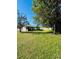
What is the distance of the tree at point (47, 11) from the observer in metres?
1.55

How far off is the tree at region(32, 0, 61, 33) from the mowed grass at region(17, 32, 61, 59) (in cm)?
12

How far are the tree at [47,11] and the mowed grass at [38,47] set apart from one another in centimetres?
12

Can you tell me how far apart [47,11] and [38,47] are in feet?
1.14

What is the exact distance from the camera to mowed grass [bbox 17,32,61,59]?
1535 millimetres

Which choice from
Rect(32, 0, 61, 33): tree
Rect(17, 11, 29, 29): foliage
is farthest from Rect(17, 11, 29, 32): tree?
Rect(32, 0, 61, 33): tree

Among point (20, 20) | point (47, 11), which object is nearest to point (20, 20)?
point (20, 20)

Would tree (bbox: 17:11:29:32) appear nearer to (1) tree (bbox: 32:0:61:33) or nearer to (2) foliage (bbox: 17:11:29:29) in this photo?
(2) foliage (bbox: 17:11:29:29)

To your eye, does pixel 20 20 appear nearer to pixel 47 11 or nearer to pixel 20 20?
pixel 20 20

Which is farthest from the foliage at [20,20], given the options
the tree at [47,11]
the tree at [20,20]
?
the tree at [47,11]

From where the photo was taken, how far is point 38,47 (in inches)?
60.9

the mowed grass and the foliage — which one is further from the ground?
the foliage
